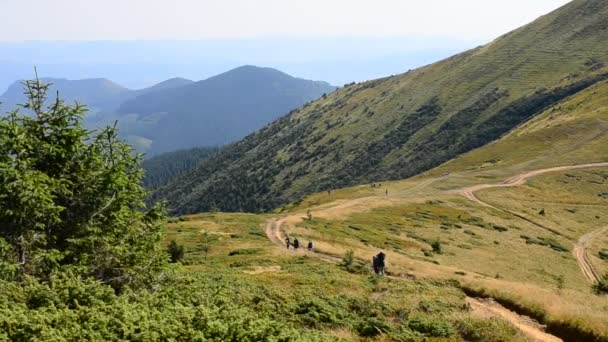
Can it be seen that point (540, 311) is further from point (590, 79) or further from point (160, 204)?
point (590, 79)

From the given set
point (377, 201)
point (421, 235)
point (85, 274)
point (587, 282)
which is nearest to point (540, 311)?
point (85, 274)

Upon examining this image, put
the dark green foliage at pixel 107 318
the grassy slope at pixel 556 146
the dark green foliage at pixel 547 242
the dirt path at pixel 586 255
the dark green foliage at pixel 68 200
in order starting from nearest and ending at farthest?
1. the dark green foliage at pixel 107 318
2. the dark green foliage at pixel 68 200
3. the dirt path at pixel 586 255
4. the dark green foliage at pixel 547 242
5. the grassy slope at pixel 556 146

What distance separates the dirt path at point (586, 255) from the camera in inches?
2221

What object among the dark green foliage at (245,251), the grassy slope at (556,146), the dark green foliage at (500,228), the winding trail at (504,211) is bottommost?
the dark green foliage at (500,228)

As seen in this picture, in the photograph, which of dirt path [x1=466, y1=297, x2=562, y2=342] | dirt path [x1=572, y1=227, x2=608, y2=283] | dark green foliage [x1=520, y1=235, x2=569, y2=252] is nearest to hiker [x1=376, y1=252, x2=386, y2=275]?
dirt path [x1=466, y1=297, x2=562, y2=342]

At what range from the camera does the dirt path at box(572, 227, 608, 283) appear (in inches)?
2221

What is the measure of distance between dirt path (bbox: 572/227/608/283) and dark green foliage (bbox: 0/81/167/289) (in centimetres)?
4979

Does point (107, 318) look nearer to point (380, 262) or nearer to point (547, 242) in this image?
point (380, 262)

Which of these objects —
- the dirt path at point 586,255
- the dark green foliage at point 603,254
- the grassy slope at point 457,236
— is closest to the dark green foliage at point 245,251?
the grassy slope at point 457,236

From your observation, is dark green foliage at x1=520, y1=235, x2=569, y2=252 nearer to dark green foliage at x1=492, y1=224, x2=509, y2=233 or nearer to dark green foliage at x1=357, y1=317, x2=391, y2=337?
dark green foliage at x1=492, y1=224, x2=509, y2=233

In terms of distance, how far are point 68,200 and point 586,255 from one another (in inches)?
2465

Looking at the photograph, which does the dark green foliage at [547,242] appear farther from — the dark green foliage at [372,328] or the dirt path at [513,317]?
the dark green foliage at [372,328]

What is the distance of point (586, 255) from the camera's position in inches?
2527

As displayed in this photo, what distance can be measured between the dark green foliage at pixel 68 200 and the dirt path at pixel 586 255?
49790 mm
